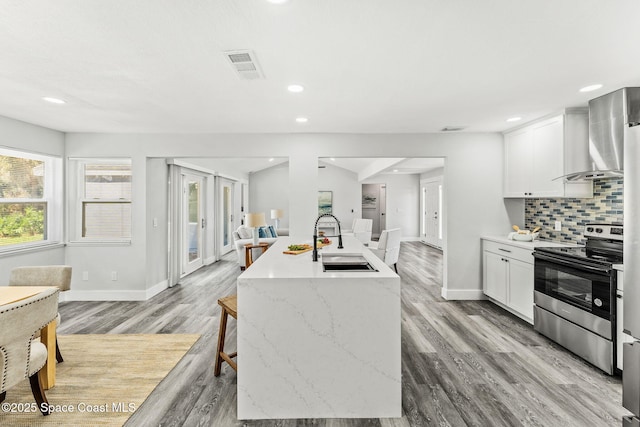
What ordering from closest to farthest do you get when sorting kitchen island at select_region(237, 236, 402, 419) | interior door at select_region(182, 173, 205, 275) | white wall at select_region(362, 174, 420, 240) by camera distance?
kitchen island at select_region(237, 236, 402, 419)
interior door at select_region(182, 173, 205, 275)
white wall at select_region(362, 174, 420, 240)

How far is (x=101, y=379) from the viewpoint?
2469 mm

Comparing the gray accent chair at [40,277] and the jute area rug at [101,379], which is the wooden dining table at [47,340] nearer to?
the jute area rug at [101,379]

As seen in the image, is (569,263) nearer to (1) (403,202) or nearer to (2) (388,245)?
(2) (388,245)

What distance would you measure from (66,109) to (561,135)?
513 cm

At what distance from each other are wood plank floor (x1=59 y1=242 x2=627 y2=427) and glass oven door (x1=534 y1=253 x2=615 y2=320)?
486mm

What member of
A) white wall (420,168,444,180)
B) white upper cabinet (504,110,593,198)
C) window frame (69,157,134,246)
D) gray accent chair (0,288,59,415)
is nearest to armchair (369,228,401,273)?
white upper cabinet (504,110,593,198)

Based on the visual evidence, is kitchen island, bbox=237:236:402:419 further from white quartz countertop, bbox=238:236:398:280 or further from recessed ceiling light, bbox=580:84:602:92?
recessed ceiling light, bbox=580:84:602:92

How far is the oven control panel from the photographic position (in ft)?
8.84

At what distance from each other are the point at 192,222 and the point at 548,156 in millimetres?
5779

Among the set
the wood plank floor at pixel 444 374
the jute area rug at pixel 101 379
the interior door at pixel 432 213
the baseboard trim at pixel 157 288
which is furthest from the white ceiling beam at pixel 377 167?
the jute area rug at pixel 101 379

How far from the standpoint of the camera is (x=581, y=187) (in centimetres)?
343

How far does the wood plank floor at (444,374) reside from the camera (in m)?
2.03

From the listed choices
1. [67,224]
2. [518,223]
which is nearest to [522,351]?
[518,223]

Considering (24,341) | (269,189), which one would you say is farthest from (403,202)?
(24,341)
